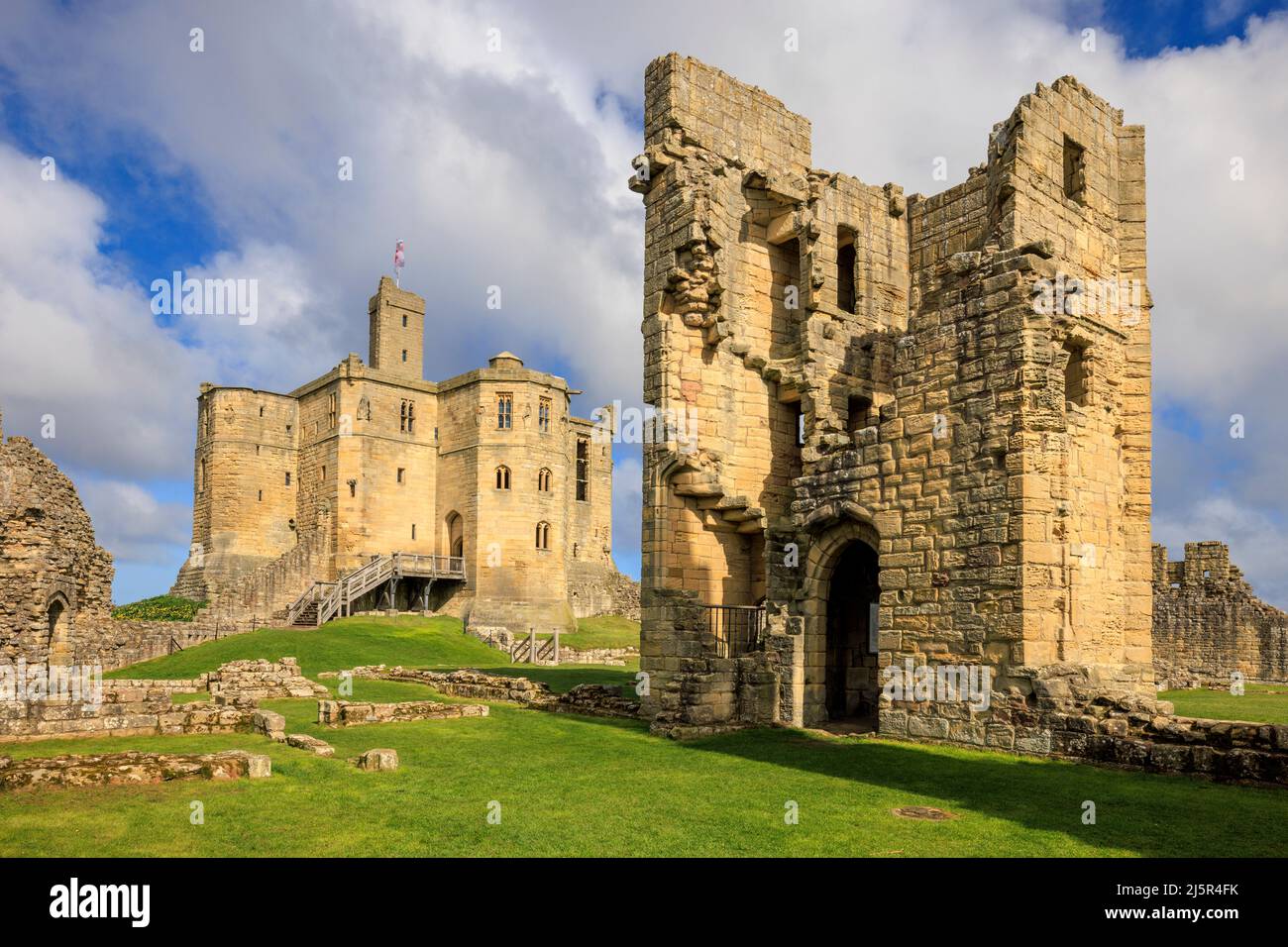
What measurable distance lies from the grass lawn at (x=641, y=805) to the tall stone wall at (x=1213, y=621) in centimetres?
2534

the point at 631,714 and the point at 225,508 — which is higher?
the point at 225,508

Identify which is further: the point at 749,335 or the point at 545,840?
the point at 749,335

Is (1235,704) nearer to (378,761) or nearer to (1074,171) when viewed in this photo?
(1074,171)

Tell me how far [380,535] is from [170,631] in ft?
53.2

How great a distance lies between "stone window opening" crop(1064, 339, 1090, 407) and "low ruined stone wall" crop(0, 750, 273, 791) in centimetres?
1362

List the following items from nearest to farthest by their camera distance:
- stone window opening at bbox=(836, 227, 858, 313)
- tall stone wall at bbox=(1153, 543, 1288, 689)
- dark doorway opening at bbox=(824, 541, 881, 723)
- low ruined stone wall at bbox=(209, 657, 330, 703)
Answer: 1. dark doorway opening at bbox=(824, 541, 881, 723)
2. low ruined stone wall at bbox=(209, 657, 330, 703)
3. stone window opening at bbox=(836, 227, 858, 313)
4. tall stone wall at bbox=(1153, 543, 1288, 689)

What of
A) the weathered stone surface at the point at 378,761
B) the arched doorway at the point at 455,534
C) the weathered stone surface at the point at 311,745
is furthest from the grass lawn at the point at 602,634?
the weathered stone surface at the point at 378,761

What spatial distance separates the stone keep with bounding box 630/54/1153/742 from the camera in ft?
45.3

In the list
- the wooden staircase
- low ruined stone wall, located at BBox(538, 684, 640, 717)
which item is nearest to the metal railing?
low ruined stone wall, located at BBox(538, 684, 640, 717)

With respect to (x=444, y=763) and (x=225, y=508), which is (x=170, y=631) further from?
(x=444, y=763)

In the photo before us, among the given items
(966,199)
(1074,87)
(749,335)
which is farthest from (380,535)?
(1074,87)

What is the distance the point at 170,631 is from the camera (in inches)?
1313

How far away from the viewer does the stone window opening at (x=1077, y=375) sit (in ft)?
51.9

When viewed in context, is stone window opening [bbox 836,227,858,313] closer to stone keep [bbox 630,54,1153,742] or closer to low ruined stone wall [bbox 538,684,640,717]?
stone keep [bbox 630,54,1153,742]
